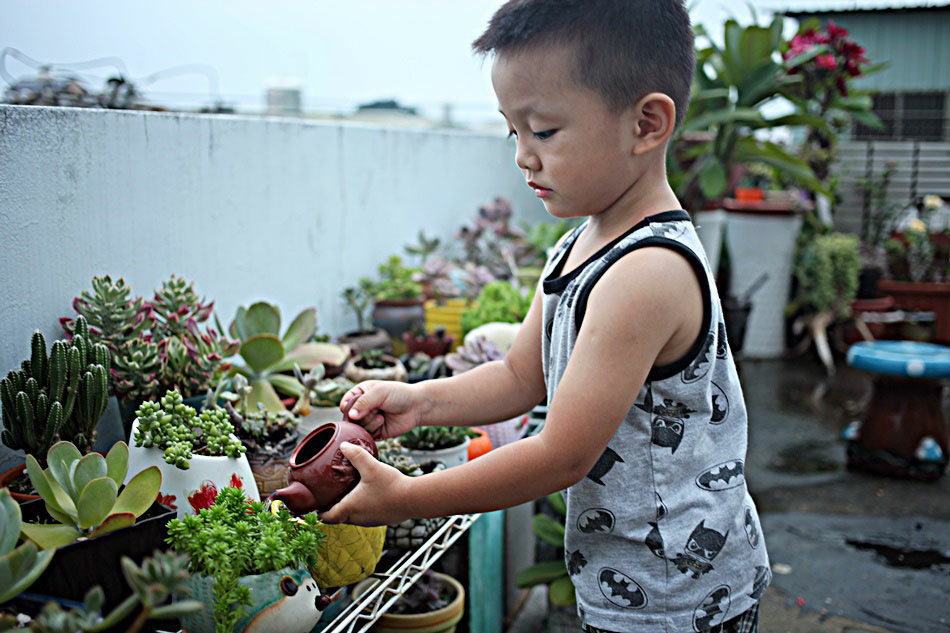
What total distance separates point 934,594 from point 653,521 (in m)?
2.37

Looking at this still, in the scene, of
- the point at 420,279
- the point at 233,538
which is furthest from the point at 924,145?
the point at 233,538

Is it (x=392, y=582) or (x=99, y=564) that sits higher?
(x=99, y=564)

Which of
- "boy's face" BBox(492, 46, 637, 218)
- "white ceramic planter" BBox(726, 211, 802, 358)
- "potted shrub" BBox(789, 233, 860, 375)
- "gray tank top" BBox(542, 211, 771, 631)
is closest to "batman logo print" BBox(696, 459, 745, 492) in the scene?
"gray tank top" BBox(542, 211, 771, 631)

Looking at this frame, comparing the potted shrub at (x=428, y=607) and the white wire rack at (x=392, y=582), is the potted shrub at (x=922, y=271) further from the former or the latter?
the white wire rack at (x=392, y=582)

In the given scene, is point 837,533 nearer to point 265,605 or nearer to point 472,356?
point 472,356

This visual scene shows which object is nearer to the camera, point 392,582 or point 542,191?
point 542,191

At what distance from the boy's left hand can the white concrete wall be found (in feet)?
3.10

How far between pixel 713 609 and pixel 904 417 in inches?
129

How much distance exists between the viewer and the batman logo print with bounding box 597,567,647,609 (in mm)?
1316

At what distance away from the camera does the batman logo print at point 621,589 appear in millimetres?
1316

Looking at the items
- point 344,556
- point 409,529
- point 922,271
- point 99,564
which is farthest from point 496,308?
point 922,271

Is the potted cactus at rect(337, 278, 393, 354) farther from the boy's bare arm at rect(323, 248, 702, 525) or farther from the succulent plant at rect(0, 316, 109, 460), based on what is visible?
the boy's bare arm at rect(323, 248, 702, 525)

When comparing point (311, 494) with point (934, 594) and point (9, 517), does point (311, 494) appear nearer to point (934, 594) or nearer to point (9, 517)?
point (9, 517)

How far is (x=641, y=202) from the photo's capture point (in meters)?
1.31
